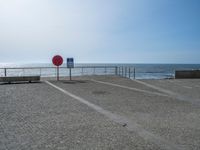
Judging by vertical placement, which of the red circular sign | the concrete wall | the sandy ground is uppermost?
the red circular sign

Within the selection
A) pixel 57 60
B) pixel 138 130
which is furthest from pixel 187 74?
pixel 138 130

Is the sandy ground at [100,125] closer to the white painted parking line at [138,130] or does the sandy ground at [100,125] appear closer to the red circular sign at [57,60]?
the white painted parking line at [138,130]

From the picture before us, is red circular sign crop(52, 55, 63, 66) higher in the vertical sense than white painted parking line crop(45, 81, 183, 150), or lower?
higher

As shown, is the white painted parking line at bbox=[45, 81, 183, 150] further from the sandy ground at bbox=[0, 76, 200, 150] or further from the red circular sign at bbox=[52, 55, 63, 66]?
the red circular sign at bbox=[52, 55, 63, 66]

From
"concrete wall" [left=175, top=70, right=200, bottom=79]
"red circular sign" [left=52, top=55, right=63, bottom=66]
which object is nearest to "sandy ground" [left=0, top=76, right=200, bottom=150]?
"red circular sign" [left=52, top=55, right=63, bottom=66]

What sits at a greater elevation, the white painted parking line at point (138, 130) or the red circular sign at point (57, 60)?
the red circular sign at point (57, 60)

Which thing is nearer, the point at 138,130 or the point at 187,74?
the point at 138,130

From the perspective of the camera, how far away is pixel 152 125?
5.43 m

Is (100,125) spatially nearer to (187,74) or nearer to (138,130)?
(138,130)

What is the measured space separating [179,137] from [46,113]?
3781 mm

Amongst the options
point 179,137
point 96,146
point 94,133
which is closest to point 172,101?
point 179,137

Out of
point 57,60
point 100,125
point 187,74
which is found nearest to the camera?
point 100,125

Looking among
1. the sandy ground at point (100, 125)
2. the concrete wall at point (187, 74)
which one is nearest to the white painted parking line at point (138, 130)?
the sandy ground at point (100, 125)

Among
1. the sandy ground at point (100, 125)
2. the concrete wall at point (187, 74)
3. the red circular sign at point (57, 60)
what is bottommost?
the sandy ground at point (100, 125)
